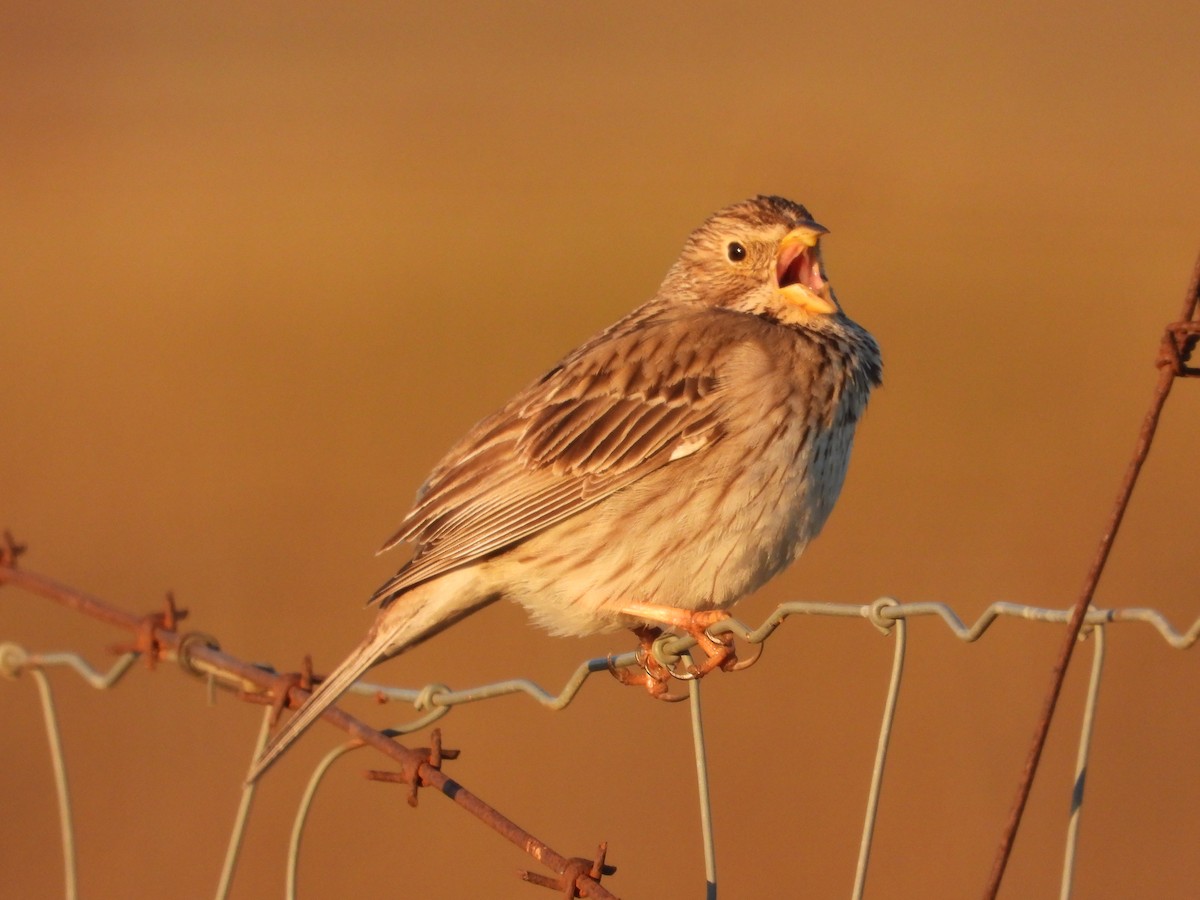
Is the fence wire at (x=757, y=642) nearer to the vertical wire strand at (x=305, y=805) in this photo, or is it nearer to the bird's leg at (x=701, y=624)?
the vertical wire strand at (x=305, y=805)

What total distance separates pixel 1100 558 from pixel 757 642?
1.53m

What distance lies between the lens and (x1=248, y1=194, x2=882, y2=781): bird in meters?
5.86

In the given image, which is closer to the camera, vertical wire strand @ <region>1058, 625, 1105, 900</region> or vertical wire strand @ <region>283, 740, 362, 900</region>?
vertical wire strand @ <region>1058, 625, 1105, 900</region>

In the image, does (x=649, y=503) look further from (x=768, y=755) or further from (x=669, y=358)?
(x=768, y=755)

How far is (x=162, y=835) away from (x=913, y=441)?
727 centimetres

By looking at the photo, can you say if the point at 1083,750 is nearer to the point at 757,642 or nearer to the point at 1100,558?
the point at 1100,558

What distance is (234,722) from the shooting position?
11.6 metres

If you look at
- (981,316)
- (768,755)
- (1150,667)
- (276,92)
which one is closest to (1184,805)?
(1150,667)

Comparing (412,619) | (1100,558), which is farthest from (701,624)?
(1100,558)

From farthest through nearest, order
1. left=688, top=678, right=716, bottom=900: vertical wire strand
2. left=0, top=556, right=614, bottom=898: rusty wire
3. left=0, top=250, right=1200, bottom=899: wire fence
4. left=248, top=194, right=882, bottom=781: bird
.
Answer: left=248, top=194, right=882, bottom=781: bird
left=0, top=556, right=614, bottom=898: rusty wire
left=688, top=678, right=716, bottom=900: vertical wire strand
left=0, top=250, right=1200, bottom=899: wire fence

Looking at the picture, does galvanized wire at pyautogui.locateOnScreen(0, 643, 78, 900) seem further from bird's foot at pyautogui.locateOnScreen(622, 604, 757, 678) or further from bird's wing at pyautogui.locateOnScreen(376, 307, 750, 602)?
bird's foot at pyautogui.locateOnScreen(622, 604, 757, 678)

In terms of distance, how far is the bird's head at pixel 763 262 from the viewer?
6.57m

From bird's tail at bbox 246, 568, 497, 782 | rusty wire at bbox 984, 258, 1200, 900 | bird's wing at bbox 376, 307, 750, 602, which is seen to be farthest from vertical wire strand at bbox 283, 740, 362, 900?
rusty wire at bbox 984, 258, 1200, 900

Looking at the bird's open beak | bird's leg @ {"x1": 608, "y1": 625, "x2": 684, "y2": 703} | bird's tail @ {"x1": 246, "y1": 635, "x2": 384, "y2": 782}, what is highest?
the bird's open beak
